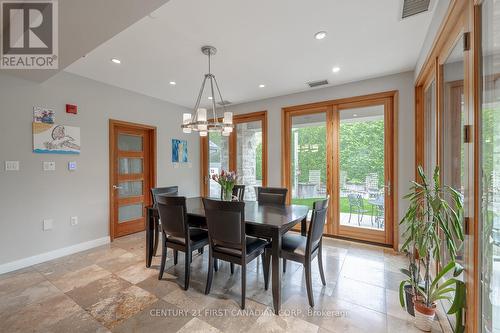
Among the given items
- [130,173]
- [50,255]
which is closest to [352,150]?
[130,173]

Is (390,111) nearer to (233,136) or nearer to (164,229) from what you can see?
(233,136)

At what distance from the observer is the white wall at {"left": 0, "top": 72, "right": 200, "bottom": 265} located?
9.07 ft

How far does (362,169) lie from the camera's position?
3688 mm

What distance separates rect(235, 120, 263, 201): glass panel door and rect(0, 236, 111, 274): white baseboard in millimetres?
2844

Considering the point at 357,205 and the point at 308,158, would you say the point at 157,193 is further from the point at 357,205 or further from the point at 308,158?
the point at 357,205

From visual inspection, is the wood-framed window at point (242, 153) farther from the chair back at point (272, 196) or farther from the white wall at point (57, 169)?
the white wall at point (57, 169)

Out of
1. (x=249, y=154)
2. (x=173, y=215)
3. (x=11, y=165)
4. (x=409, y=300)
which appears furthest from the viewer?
(x=249, y=154)

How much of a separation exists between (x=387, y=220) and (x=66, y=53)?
478cm

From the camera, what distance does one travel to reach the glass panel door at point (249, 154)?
476cm

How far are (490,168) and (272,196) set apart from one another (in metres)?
2.22

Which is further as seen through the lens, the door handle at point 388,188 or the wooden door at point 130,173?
the wooden door at point 130,173

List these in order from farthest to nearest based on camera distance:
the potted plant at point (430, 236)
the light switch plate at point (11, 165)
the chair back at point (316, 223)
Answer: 1. the light switch plate at point (11, 165)
2. the chair back at point (316, 223)
3. the potted plant at point (430, 236)

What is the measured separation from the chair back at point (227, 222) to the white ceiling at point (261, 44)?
5.75ft

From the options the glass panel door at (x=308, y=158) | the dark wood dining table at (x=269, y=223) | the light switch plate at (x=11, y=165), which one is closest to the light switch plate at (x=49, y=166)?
the light switch plate at (x=11, y=165)
